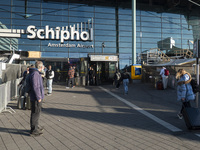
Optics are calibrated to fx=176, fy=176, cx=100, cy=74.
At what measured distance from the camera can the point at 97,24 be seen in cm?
Answer: 2434

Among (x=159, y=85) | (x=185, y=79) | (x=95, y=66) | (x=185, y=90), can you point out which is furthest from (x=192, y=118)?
(x=95, y=66)

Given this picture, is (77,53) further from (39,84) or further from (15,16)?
(39,84)

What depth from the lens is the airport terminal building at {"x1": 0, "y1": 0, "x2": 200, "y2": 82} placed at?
21.7m

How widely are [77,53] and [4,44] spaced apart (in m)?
8.87

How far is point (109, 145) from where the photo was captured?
3680 millimetres

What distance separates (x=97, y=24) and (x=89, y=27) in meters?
1.33

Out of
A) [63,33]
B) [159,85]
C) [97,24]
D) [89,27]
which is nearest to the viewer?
[159,85]

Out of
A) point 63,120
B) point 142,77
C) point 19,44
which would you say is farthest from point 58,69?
point 63,120

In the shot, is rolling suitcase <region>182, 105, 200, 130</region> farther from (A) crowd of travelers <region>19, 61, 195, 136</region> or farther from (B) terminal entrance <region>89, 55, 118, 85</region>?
(B) terminal entrance <region>89, 55, 118, 85</region>

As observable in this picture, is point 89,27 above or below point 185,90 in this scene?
above

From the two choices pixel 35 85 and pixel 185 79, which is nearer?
pixel 35 85

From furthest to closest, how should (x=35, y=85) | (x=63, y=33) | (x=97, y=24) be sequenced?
(x=97, y=24), (x=63, y=33), (x=35, y=85)

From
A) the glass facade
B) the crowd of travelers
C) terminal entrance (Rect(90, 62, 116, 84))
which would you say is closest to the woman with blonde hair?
the crowd of travelers

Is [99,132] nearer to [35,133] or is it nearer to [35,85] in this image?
[35,133]
